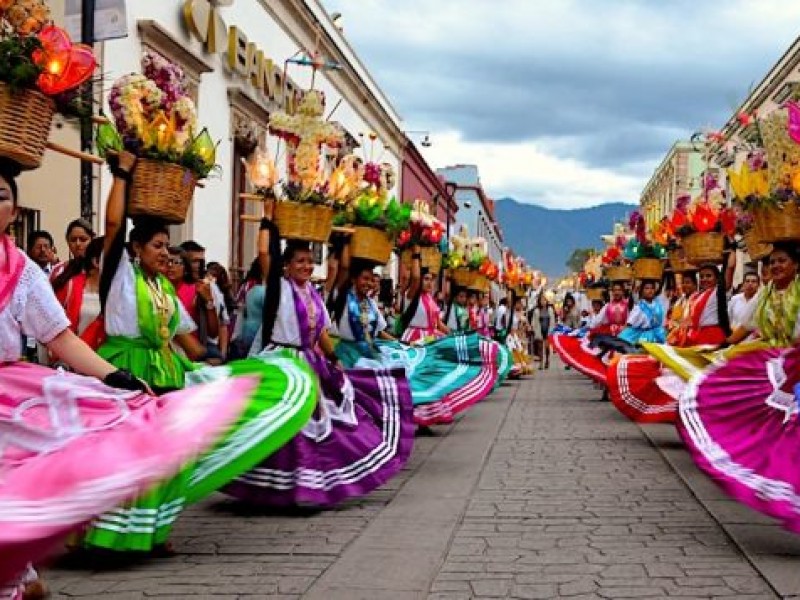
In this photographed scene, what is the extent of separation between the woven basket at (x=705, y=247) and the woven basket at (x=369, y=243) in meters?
3.16

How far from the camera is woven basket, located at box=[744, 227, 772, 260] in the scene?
6977mm

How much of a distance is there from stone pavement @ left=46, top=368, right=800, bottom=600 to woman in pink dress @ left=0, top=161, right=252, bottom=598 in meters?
1.14

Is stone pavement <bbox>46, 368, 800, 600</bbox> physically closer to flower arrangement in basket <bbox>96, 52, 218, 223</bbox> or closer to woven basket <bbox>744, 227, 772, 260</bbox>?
woven basket <bbox>744, 227, 772, 260</bbox>

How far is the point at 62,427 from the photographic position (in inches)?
149

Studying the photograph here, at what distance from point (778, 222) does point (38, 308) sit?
418cm

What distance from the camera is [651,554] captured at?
564cm

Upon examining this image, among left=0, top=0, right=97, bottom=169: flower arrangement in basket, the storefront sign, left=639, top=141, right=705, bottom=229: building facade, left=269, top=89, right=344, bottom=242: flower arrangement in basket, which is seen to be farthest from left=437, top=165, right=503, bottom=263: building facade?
left=0, top=0, right=97, bottom=169: flower arrangement in basket

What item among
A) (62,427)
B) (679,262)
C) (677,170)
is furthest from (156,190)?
(677,170)

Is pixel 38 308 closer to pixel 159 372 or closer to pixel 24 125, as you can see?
pixel 24 125

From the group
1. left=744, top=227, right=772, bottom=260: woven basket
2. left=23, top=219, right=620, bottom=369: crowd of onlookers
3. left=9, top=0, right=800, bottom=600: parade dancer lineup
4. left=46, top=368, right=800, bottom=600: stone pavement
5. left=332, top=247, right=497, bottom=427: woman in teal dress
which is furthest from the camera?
left=332, top=247, right=497, bottom=427: woman in teal dress

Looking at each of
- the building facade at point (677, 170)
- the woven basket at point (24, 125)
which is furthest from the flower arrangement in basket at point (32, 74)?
the building facade at point (677, 170)

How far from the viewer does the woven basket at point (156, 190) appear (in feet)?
18.9

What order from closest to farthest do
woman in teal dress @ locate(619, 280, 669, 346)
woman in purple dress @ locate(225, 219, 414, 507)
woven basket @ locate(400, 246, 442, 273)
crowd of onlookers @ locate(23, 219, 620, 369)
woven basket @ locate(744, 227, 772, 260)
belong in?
crowd of onlookers @ locate(23, 219, 620, 369) → woman in purple dress @ locate(225, 219, 414, 507) → woven basket @ locate(744, 227, 772, 260) → woven basket @ locate(400, 246, 442, 273) → woman in teal dress @ locate(619, 280, 669, 346)

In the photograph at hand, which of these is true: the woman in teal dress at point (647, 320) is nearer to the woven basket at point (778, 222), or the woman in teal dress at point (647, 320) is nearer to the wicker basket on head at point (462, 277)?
the wicker basket on head at point (462, 277)
